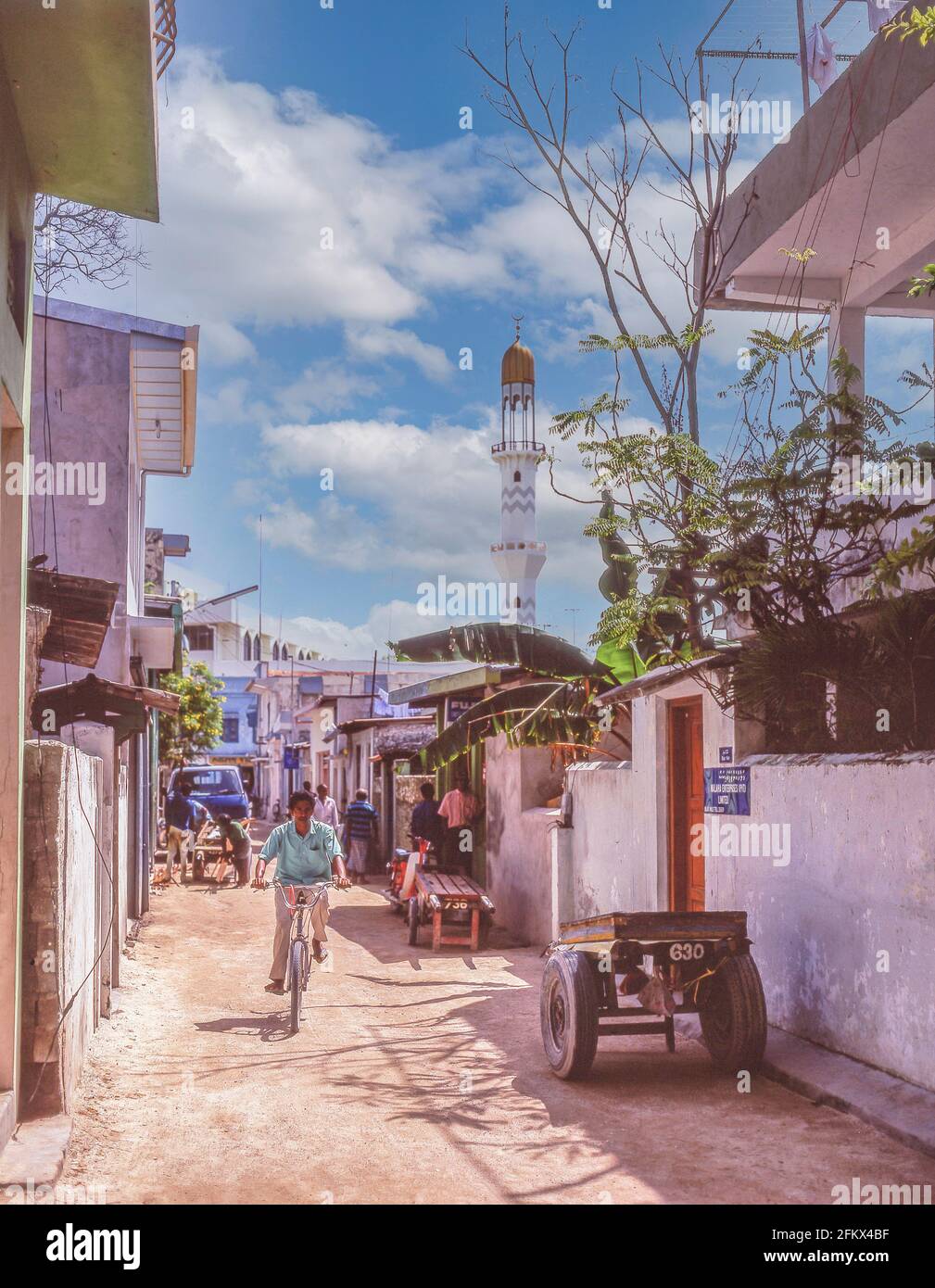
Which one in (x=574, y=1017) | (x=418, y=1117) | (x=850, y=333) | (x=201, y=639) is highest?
(x=201, y=639)

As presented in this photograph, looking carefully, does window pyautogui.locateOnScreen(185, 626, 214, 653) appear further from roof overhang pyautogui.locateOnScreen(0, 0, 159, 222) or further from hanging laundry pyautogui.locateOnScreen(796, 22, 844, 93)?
roof overhang pyautogui.locateOnScreen(0, 0, 159, 222)

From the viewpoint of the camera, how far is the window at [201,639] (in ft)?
229

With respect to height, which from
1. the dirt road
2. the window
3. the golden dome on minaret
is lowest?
the dirt road

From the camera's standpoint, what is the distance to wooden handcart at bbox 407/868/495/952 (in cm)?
1513

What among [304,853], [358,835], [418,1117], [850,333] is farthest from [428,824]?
[418,1117]

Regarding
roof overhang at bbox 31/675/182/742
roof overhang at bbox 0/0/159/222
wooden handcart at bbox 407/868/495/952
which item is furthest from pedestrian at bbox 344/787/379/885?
roof overhang at bbox 0/0/159/222

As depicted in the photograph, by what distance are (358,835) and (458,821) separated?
16.8 ft

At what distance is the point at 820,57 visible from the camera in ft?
38.4

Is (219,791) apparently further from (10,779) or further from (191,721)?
(10,779)

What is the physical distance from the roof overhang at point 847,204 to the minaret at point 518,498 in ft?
97.1

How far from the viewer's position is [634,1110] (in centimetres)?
750

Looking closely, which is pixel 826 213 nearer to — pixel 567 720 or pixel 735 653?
pixel 735 653

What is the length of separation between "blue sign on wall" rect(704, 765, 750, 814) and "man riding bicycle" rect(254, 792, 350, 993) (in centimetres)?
311

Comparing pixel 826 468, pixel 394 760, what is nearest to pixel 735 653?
pixel 826 468
